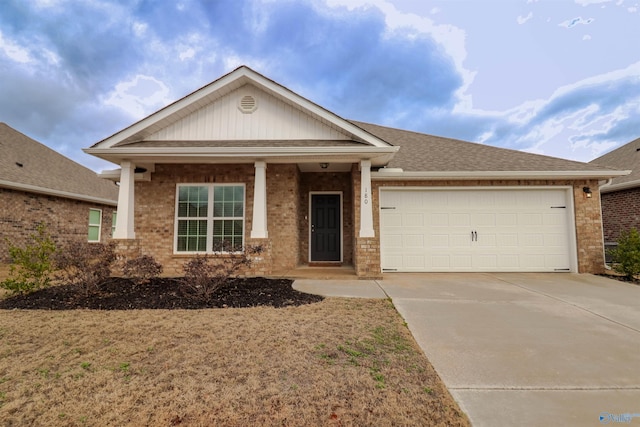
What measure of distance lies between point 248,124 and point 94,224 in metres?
10.4

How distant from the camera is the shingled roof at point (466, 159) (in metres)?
8.30

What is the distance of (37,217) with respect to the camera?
1086 cm

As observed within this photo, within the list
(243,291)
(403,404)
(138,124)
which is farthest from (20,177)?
(403,404)

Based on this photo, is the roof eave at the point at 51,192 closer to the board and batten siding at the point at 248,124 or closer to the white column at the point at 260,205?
the board and batten siding at the point at 248,124

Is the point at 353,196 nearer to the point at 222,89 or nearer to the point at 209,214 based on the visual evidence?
the point at 209,214

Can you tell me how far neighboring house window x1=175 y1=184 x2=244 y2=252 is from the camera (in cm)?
844

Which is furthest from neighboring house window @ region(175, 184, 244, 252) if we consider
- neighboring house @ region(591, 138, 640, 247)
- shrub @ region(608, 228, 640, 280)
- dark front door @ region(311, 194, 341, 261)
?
neighboring house @ region(591, 138, 640, 247)

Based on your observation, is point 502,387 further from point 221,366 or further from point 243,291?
point 243,291

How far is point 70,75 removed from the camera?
24531 millimetres

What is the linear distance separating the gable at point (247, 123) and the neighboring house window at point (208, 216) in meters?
1.43

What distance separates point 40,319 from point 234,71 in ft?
21.6

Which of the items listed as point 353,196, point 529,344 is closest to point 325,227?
point 353,196

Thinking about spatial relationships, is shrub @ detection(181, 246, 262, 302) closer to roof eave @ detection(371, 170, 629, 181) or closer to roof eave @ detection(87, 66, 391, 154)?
roof eave @ detection(87, 66, 391, 154)

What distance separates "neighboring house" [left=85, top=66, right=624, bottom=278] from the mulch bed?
6.19ft
